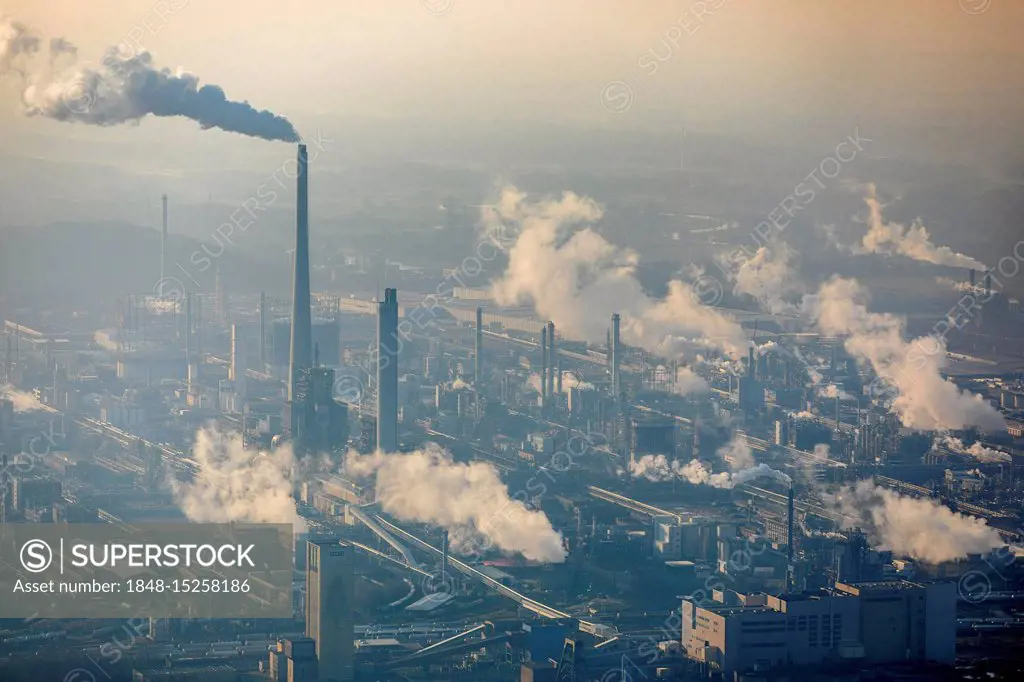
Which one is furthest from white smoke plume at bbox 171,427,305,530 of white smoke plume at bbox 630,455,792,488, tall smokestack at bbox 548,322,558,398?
tall smokestack at bbox 548,322,558,398

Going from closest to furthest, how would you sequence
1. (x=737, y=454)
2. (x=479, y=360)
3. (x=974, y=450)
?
(x=974, y=450) < (x=737, y=454) < (x=479, y=360)

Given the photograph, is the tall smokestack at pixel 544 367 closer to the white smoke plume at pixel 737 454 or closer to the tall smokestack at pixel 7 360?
the white smoke plume at pixel 737 454

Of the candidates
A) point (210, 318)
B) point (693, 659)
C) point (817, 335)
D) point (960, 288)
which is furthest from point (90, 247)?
point (693, 659)

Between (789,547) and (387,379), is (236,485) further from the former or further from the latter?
(789,547)

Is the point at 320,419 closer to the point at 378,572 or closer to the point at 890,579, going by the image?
the point at 378,572

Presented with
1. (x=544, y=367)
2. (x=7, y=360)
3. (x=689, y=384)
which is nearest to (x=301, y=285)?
(x=544, y=367)

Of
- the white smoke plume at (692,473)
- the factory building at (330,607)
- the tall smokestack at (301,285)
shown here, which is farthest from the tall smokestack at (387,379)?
the factory building at (330,607)

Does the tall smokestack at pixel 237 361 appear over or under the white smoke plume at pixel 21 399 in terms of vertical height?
over
